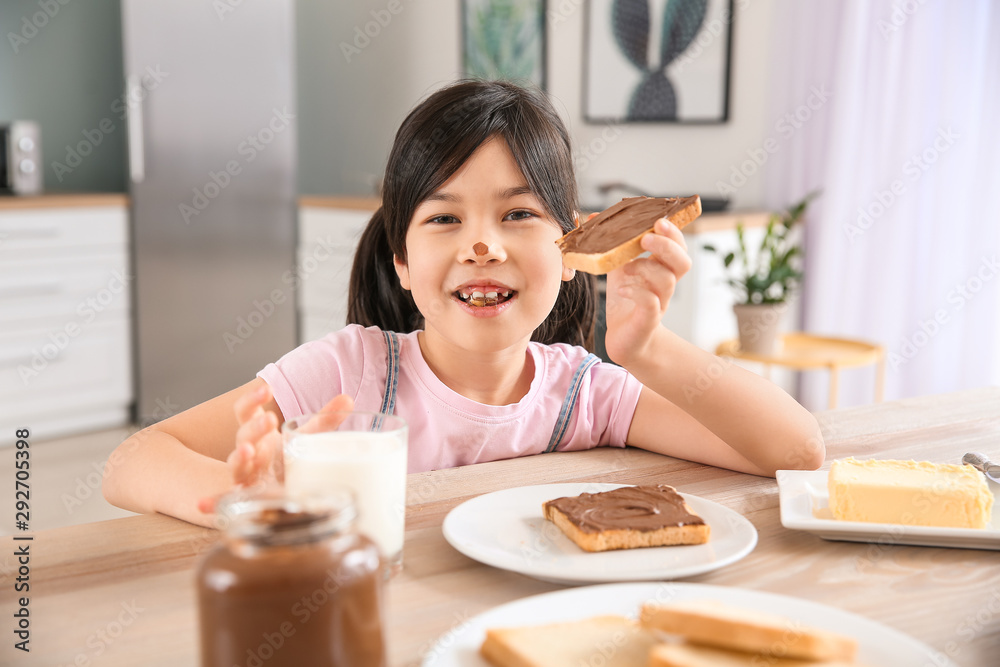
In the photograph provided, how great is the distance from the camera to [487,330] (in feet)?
3.80

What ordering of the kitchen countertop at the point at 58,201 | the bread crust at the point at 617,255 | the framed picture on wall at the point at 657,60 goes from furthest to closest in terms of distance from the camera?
the framed picture on wall at the point at 657,60, the kitchen countertop at the point at 58,201, the bread crust at the point at 617,255

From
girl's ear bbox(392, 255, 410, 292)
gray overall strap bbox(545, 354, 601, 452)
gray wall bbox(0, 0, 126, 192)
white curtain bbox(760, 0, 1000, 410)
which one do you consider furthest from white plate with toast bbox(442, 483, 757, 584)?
gray wall bbox(0, 0, 126, 192)

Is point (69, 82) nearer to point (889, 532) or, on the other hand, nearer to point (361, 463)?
point (361, 463)

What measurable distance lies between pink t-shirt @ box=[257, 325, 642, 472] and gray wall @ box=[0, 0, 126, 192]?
312cm

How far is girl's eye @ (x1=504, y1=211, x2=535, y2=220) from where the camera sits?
3.87 ft

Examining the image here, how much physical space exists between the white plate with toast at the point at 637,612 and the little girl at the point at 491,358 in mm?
377

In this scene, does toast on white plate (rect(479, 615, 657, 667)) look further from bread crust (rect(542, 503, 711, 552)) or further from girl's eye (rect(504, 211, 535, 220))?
girl's eye (rect(504, 211, 535, 220))

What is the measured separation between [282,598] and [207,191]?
342cm

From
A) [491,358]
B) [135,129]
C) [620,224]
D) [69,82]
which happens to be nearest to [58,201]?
[135,129]

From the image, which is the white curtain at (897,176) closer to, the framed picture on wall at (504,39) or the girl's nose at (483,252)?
the framed picture on wall at (504,39)

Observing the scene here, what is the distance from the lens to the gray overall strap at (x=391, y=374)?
1255 millimetres

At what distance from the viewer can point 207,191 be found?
11.9 ft

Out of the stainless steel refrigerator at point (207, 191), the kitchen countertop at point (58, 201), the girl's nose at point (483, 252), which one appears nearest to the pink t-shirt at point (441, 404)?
the girl's nose at point (483, 252)

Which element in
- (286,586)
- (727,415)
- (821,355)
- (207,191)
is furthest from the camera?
(207,191)
